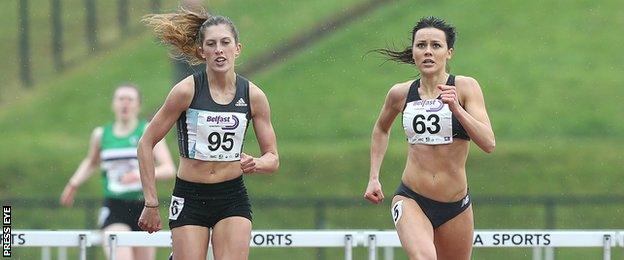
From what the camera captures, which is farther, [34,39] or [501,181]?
[34,39]

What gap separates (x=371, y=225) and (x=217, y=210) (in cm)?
1005

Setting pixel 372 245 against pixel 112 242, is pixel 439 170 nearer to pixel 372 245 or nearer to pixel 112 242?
pixel 372 245

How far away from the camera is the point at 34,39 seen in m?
25.5

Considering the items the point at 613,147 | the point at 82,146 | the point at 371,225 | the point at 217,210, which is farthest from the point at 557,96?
the point at 217,210

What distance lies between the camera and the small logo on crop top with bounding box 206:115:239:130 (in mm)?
8500

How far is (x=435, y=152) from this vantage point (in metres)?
8.96

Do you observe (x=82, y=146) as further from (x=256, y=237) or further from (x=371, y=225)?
(x=256, y=237)

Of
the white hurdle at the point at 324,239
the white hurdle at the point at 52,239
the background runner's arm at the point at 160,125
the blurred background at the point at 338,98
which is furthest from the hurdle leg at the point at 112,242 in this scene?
the blurred background at the point at 338,98

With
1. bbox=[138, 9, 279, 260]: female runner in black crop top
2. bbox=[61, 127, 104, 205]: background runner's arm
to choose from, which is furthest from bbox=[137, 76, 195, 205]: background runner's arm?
bbox=[61, 127, 104, 205]: background runner's arm

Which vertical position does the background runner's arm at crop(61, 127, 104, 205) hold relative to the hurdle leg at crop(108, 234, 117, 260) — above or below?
above

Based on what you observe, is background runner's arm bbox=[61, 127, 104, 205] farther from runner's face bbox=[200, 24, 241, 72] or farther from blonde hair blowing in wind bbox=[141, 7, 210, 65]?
runner's face bbox=[200, 24, 241, 72]

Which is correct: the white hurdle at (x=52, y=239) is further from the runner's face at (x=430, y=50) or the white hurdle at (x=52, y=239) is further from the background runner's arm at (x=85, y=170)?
the runner's face at (x=430, y=50)

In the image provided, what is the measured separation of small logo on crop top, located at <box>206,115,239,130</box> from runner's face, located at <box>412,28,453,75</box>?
1.26m

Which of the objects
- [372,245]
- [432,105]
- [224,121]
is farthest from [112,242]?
[432,105]
